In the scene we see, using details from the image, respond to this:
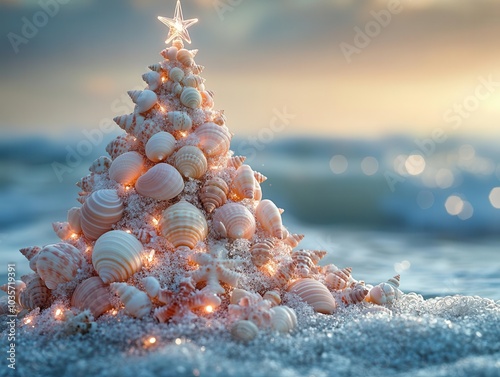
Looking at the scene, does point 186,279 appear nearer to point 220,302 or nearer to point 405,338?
point 220,302

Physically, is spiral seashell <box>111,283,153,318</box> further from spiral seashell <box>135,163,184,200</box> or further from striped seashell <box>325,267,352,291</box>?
striped seashell <box>325,267,352,291</box>

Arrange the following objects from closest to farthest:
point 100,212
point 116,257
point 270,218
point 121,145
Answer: point 116,257
point 100,212
point 270,218
point 121,145

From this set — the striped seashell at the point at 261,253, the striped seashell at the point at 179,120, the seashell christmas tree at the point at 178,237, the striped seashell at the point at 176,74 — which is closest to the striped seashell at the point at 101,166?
the seashell christmas tree at the point at 178,237

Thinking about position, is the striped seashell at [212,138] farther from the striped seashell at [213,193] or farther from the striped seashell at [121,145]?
the striped seashell at [121,145]

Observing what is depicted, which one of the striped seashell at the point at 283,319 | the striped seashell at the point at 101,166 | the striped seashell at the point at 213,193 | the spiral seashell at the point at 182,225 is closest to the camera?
the striped seashell at the point at 283,319

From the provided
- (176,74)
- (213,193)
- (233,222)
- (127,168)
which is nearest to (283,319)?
(233,222)

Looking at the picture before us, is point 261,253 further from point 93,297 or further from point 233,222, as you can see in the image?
point 93,297

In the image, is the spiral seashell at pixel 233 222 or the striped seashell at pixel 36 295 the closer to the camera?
the spiral seashell at pixel 233 222
